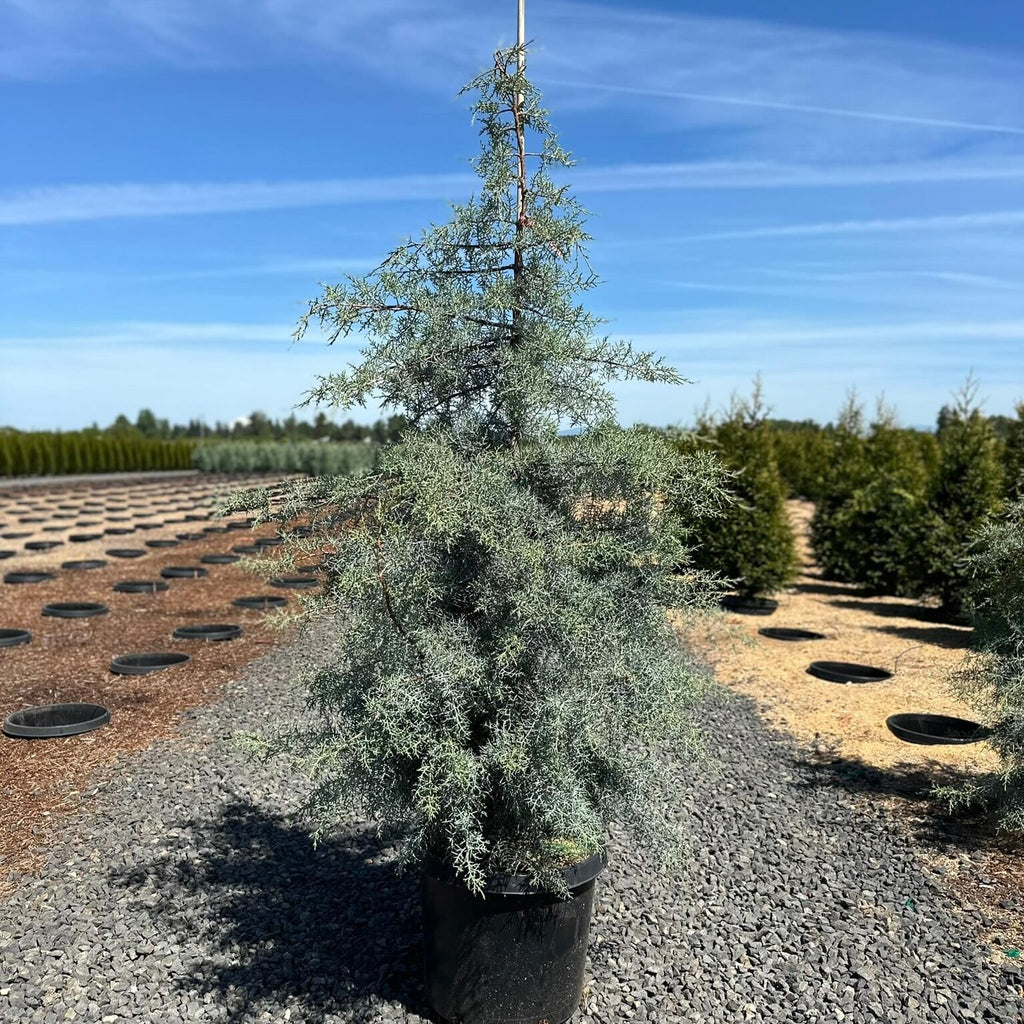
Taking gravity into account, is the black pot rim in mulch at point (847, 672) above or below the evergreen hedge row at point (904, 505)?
below

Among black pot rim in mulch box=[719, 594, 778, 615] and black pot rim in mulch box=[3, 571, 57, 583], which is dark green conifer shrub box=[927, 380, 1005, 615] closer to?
black pot rim in mulch box=[719, 594, 778, 615]

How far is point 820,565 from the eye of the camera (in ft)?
45.2

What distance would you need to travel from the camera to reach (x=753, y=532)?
10.6m

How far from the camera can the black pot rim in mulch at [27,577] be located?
1137 centimetres

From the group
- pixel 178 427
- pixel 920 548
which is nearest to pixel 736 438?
pixel 920 548

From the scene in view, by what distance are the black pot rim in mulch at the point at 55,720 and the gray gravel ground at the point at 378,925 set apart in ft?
3.17

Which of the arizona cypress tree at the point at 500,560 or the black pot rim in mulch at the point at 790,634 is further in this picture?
the black pot rim in mulch at the point at 790,634

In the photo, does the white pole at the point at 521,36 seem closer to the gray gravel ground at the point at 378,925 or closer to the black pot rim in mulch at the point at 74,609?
the gray gravel ground at the point at 378,925

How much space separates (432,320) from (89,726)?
4108 mm

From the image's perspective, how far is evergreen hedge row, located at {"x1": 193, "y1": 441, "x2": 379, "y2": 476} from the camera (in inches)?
1266

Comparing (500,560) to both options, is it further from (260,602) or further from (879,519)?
(879,519)

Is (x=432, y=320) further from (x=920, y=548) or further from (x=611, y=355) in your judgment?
(x=920, y=548)

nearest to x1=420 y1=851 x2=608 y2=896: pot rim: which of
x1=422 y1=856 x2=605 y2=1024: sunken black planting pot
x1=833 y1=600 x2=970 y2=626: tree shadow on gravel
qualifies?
x1=422 y1=856 x2=605 y2=1024: sunken black planting pot

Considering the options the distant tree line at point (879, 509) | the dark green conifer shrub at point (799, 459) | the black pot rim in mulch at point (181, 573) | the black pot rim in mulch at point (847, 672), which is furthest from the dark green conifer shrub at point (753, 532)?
the dark green conifer shrub at point (799, 459)
